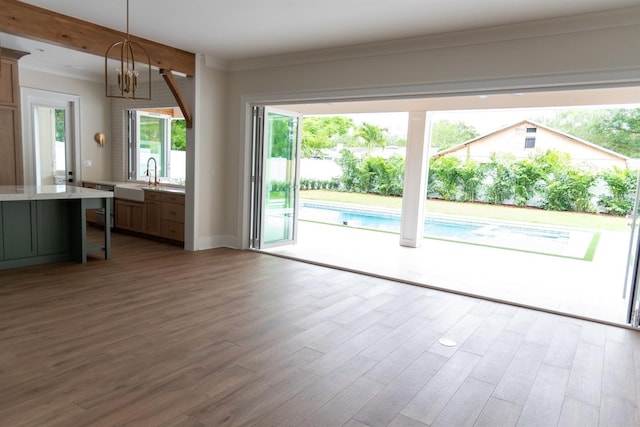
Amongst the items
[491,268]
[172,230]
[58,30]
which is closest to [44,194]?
[58,30]

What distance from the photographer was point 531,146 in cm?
1429

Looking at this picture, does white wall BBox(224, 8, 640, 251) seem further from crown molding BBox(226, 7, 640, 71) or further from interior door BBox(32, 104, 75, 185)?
interior door BBox(32, 104, 75, 185)

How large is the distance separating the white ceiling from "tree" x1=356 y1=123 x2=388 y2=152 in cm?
1158

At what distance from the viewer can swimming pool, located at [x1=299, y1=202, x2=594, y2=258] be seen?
8617 millimetres

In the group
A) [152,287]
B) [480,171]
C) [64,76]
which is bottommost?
[152,287]

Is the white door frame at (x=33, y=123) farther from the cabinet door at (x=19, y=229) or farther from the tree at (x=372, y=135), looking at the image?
the tree at (x=372, y=135)

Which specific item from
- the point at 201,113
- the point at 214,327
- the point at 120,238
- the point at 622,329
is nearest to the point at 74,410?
the point at 214,327

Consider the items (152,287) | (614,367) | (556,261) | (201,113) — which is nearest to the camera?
(614,367)

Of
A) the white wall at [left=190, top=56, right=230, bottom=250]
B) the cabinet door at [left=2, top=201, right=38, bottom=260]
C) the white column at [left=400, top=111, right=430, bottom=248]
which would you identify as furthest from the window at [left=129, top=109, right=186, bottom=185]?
the white column at [left=400, top=111, right=430, bottom=248]

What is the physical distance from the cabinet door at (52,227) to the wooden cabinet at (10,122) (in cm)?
173

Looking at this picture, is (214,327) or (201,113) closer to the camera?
(214,327)

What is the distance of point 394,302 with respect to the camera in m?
4.25

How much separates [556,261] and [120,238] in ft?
24.0

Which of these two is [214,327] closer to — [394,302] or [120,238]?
[394,302]
